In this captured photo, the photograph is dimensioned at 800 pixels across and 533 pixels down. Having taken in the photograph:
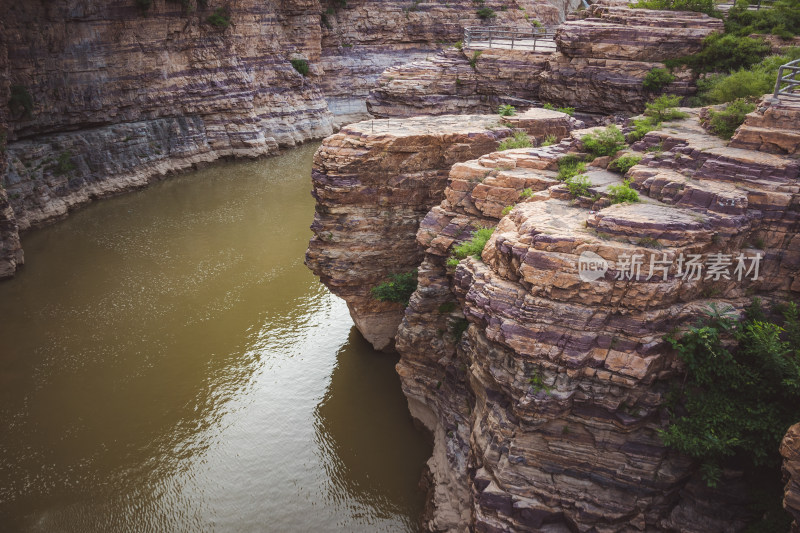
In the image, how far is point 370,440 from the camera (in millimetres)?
15586

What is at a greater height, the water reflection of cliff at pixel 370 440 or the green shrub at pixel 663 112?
the green shrub at pixel 663 112

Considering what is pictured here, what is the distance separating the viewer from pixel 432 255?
14859 millimetres

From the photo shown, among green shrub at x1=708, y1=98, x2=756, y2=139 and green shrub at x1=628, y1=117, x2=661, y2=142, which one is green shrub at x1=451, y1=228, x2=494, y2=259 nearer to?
green shrub at x1=628, y1=117, x2=661, y2=142

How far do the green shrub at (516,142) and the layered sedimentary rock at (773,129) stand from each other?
650 cm

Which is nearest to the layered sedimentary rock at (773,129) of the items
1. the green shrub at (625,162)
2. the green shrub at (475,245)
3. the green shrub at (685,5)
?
the green shrub at (625,162)

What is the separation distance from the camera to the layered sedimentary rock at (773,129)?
35.5 ft

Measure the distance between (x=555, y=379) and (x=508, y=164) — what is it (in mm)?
6809

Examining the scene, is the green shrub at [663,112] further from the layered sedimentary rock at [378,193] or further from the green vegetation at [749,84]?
the layered sedimentary rock at [378,193]

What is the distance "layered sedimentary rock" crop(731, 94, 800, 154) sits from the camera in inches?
426

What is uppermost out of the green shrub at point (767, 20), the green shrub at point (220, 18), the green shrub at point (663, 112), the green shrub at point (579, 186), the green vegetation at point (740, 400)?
the green shrub at point (220, 18)

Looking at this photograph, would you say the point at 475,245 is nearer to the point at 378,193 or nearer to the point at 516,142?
the point at 378,193

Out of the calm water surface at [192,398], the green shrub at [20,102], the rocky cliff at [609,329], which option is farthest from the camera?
the green shrub at [20,102]

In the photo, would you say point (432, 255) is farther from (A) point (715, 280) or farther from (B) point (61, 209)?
(B) point (61, 209)

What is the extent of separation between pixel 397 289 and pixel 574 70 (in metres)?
14.3
